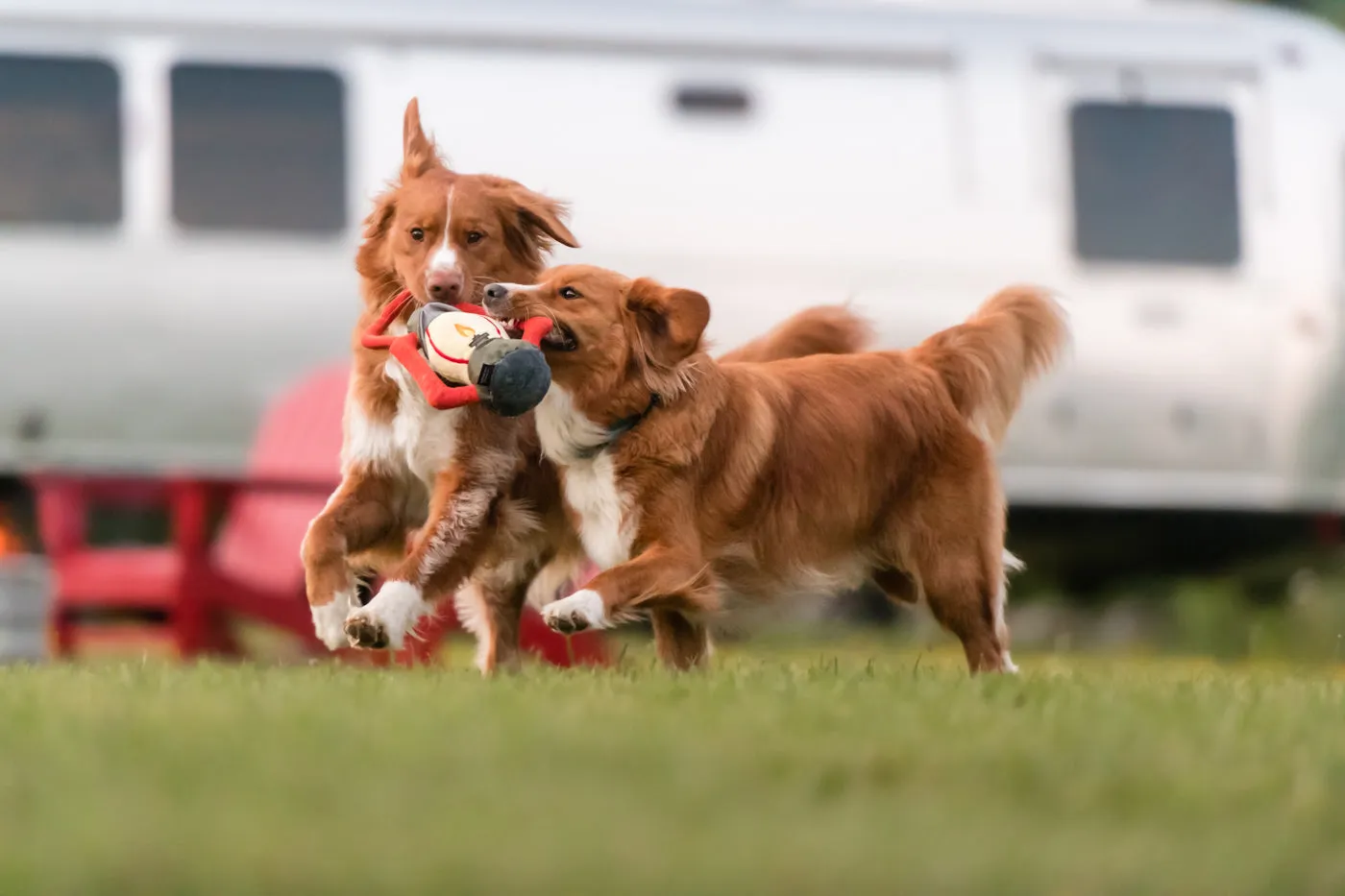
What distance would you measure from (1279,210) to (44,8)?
670 centimetres

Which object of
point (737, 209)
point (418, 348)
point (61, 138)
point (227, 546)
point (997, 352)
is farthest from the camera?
point (737, 209)

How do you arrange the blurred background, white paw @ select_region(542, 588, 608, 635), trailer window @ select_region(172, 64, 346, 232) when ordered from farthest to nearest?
trailer window @ select_region(172, 64, 346, 232) → the blurred background → white paw @ select_region(542, 588, 608, 635)

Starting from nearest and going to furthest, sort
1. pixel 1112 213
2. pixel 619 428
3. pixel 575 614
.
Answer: pixel 575 614
pixel 619 428
pixel 1112 213

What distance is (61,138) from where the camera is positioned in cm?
1001

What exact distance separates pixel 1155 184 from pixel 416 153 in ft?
21.8

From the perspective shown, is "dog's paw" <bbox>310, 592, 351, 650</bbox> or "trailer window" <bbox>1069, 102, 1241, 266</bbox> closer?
"dog's paw" <bbox>310, 592, 351, 650</bbox>

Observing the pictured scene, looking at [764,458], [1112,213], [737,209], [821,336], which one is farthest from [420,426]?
[1112,213]

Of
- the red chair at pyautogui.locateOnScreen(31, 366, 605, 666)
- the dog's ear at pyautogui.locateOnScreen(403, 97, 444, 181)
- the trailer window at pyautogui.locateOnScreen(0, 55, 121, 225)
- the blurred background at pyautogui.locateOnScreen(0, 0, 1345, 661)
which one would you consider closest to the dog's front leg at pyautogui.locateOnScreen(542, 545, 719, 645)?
the dog's ear at pyautogui.locateOnScreen(403, 97, 444, 181)

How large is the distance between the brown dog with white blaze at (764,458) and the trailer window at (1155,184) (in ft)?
16.4

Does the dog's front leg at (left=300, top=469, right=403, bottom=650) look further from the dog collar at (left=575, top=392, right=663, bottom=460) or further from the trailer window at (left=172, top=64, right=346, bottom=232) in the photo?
the trailer window at (left=172, top=64, right=346, bottom=232)

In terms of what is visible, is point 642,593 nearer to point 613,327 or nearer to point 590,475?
point 590,475

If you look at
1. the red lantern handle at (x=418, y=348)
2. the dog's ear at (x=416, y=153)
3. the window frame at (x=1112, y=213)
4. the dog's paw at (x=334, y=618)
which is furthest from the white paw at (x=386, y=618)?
the window frame at (x=1112, y=213)

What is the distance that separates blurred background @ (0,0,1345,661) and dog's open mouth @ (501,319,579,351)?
13.9 feet

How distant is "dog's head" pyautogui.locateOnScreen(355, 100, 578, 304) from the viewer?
16.6 ft
